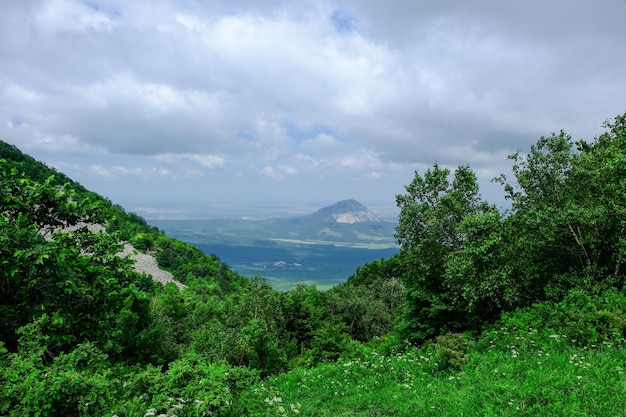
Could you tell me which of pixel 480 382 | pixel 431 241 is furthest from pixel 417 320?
pixel 480 382

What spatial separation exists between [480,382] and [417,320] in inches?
496

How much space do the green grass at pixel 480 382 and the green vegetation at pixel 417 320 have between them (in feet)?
0.18

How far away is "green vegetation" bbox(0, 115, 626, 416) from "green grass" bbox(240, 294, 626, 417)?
0.05 meters

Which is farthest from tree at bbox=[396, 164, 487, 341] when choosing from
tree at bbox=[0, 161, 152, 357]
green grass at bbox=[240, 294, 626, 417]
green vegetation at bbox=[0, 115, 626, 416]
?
tree at bbox=[0, 161, 152, 357]

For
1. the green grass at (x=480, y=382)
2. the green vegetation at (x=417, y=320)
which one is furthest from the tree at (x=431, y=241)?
the green grass at (x=480, y=382)

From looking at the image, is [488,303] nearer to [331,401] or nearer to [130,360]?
[331,401]

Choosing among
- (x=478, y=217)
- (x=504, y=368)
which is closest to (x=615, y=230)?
(x=478, y=217)

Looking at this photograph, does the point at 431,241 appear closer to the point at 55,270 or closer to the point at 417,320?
the point at 417,320

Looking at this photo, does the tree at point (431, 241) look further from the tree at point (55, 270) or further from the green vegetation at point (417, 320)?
the tree at point (55, 270)

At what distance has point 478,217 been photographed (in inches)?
764

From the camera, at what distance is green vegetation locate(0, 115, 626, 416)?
6.80 m

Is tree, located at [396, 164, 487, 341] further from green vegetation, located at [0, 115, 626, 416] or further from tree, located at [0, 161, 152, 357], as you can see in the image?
tree, located at [0, 161, 152, 357]

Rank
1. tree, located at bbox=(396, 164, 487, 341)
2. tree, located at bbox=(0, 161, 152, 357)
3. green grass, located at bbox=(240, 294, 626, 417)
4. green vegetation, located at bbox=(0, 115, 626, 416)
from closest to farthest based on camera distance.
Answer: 1. green vegetation, located at bbox=(0, 115, 626, 416)
2. green grass, located at bbox=(240, 294, 626, 417)
3. tree, located at bbox=(0, 161, 152, 357)
4. tree, located at bbox=(396, 164, 487, 341)

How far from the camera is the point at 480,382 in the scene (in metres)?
9.65
